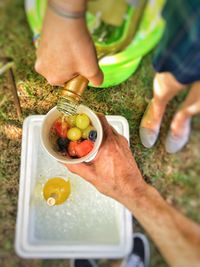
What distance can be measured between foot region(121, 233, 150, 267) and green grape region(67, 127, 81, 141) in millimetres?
429

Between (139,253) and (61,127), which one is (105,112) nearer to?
(61,127)

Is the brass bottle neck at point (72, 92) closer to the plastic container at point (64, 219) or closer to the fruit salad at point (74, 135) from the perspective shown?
the fruit salad at point (74, 135)

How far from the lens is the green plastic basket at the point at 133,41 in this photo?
704 millimetres

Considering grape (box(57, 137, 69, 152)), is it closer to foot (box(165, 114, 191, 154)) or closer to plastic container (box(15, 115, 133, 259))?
plastic container (box(15, 115, 133, 259))

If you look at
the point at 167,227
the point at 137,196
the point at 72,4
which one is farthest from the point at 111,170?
the point at 72,4

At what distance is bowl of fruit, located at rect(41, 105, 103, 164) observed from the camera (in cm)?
99

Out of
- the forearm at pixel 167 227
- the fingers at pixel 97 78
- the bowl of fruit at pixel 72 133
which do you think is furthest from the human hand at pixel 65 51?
the forearm at pixel 167 227

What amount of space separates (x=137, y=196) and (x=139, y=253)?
307 millimetres

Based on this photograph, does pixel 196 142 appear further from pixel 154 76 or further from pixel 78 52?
pixel 78 52

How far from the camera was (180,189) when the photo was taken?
1.21 meters

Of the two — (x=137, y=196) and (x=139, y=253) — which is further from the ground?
(x=137, y=196)

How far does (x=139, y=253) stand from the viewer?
125 centimetres

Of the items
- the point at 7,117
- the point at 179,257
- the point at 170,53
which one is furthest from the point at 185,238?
the point at 7,117

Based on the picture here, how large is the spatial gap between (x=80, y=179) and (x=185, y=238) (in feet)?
1.28
